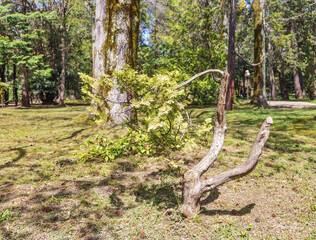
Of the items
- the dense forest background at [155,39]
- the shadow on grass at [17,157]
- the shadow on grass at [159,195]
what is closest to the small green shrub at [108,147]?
the shadow on grass at [159,195]

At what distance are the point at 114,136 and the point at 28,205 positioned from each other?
11.6 feet

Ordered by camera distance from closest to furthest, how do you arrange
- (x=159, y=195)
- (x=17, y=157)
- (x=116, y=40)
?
(x=159, y=195) < (x=17, y=157) < (x=116, y=40)

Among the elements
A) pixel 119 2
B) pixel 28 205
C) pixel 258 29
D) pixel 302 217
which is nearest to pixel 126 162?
pixel 28 205

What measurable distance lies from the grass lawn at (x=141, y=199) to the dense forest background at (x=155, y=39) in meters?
4.10

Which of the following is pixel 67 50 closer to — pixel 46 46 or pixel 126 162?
pixel 46 46

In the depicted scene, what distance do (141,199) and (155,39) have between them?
2120cm

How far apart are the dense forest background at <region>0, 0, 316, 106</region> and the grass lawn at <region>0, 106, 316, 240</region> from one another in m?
4.10

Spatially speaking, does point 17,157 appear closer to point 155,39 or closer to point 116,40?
point 116,40

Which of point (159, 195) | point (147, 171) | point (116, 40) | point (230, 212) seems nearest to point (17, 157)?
point (147, 171)

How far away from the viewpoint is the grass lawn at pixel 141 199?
269cm

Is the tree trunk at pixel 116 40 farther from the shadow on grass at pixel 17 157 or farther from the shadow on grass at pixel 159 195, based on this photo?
the shadow on grass at pixel 159 195

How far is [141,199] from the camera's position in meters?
3.49

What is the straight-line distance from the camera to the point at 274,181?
4.14 metres

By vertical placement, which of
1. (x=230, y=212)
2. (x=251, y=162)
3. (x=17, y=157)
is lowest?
(x=230, y=212)
